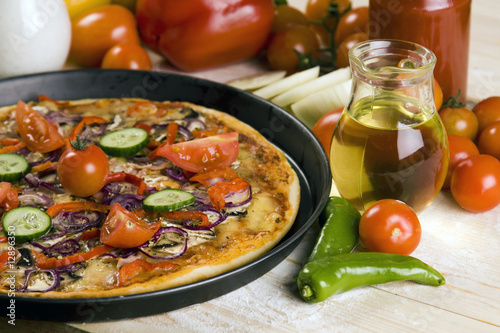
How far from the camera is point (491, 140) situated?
300cm

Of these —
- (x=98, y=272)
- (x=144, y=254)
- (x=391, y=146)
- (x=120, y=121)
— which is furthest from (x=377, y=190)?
(x=120, y=121)

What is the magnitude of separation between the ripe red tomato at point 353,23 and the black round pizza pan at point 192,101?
114 cm

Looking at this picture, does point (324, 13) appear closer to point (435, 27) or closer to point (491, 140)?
point (435, 27)

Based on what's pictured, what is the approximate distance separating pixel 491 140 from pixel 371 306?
1.30 m

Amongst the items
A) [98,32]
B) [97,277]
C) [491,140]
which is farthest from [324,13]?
[97,277]

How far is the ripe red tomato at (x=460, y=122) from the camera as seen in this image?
3.07m

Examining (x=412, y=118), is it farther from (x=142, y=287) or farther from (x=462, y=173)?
(x=142, y=287)

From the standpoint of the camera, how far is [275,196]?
8.87 ft

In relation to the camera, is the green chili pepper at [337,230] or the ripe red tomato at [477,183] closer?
the green chili pepper at [337,230]

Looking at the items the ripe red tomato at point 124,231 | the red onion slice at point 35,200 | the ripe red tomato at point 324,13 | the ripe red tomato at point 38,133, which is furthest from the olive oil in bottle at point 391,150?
the ripe red tomato at point 324,13

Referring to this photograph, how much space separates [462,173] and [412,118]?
43cm

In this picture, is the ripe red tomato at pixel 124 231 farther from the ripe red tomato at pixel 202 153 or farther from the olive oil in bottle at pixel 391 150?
the olive oil in bottle at pixel 391 150

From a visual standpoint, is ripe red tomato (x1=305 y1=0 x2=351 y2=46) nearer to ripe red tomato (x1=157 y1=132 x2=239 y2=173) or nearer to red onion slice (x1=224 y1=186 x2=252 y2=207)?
ripe red tomato (x1=157 y1=132 x2=239 y2=173)

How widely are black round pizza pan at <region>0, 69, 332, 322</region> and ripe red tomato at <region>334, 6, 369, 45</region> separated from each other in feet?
3.75
